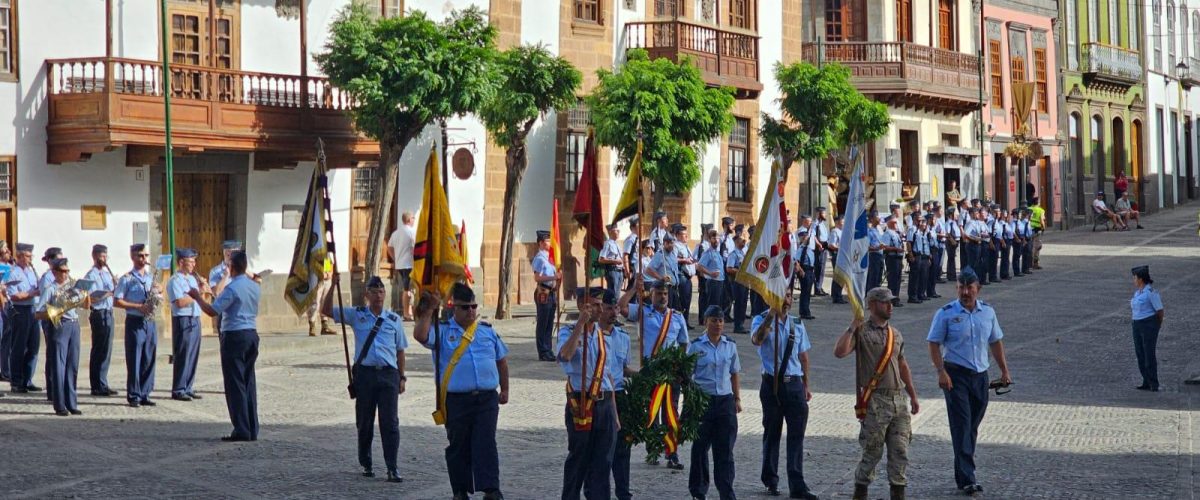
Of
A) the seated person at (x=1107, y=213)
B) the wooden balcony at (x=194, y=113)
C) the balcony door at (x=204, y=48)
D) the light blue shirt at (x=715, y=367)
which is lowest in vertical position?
the light blue shirt at (x=715, y=367)

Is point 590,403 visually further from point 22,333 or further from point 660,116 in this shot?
point 660,116

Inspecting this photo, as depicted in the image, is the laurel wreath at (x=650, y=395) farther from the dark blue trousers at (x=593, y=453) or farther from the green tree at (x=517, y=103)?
the green tree at (x=517, y=103)

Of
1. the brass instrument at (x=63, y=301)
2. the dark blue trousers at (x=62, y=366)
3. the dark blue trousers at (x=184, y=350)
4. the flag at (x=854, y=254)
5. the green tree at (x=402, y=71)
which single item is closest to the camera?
the flag at (x=854, y=254)

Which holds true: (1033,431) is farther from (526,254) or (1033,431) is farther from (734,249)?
(526,254)

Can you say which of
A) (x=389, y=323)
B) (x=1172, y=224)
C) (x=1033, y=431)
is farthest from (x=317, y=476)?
(x=1172, y=224)

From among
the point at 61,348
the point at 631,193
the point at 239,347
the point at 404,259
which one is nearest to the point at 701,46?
the point at 404,259

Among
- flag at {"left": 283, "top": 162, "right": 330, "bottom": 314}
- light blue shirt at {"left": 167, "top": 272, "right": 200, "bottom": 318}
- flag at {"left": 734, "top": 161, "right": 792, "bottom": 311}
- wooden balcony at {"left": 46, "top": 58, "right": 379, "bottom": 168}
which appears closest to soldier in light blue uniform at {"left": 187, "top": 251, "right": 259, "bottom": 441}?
flag at {"left": 283, "top": 162, "right": 330, "bottom": 314}

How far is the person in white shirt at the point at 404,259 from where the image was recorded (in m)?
25.7

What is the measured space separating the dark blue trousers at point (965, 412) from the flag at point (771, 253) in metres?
1.64

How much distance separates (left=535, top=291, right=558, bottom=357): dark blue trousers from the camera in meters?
21.3

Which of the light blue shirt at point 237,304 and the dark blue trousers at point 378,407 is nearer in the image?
the dark blue trousers at point 378,407

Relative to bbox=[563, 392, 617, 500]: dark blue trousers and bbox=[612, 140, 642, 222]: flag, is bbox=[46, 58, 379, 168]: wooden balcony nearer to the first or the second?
bbox=[612, 140, 642, 222]: flag

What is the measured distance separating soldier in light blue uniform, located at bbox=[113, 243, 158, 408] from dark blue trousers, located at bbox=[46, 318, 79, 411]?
59cm

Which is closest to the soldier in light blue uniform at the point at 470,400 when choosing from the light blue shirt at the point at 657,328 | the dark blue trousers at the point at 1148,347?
the light blue shirt at the point at 657,328
